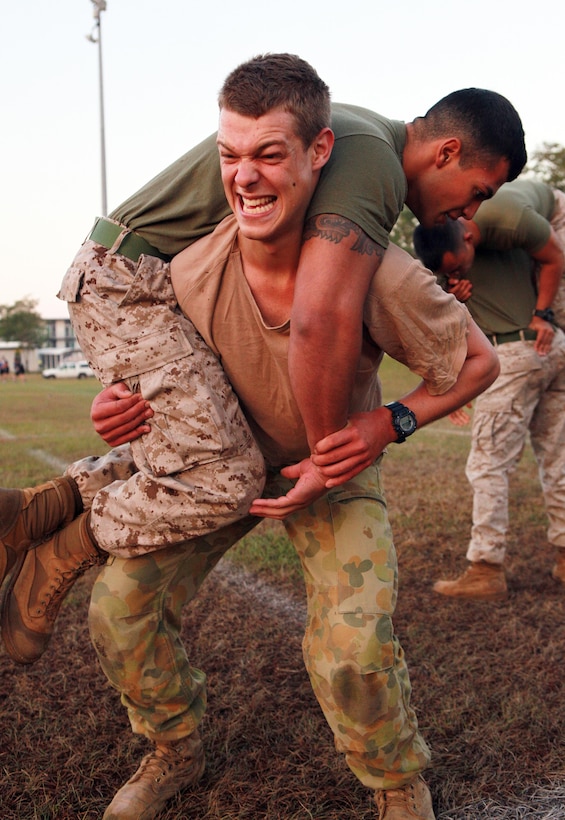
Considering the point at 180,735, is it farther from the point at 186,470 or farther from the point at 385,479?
the point at 385,479

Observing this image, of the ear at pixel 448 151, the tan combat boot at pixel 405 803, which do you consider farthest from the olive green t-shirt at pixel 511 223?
the tan combat boot at pixel 405 803

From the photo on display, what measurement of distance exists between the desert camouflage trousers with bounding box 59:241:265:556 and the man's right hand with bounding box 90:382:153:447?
0.03 meters

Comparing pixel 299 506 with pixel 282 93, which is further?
pixel 299 506

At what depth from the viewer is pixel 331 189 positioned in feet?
7.55

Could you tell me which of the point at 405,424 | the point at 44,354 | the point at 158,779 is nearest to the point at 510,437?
the point at 405,424

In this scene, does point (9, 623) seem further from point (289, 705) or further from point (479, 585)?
point (479, 585)

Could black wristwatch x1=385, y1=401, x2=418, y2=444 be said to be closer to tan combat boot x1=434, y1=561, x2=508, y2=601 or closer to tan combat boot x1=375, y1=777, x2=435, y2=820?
tan combat boot x1=375, y1=777, x2=435, y2=820

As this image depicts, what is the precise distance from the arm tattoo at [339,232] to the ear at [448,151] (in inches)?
21.1

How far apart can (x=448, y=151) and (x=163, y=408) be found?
3.99ft

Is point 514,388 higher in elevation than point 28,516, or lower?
lower

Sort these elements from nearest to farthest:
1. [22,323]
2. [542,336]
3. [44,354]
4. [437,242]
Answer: [437,242] → [542,336] → [22,323] → [44,354]

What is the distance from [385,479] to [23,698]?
186 inches

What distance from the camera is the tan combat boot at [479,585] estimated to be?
485 cm

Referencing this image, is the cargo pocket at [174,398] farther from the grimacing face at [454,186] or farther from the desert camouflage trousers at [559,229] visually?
the desert camouflage trousers at [559,229]
